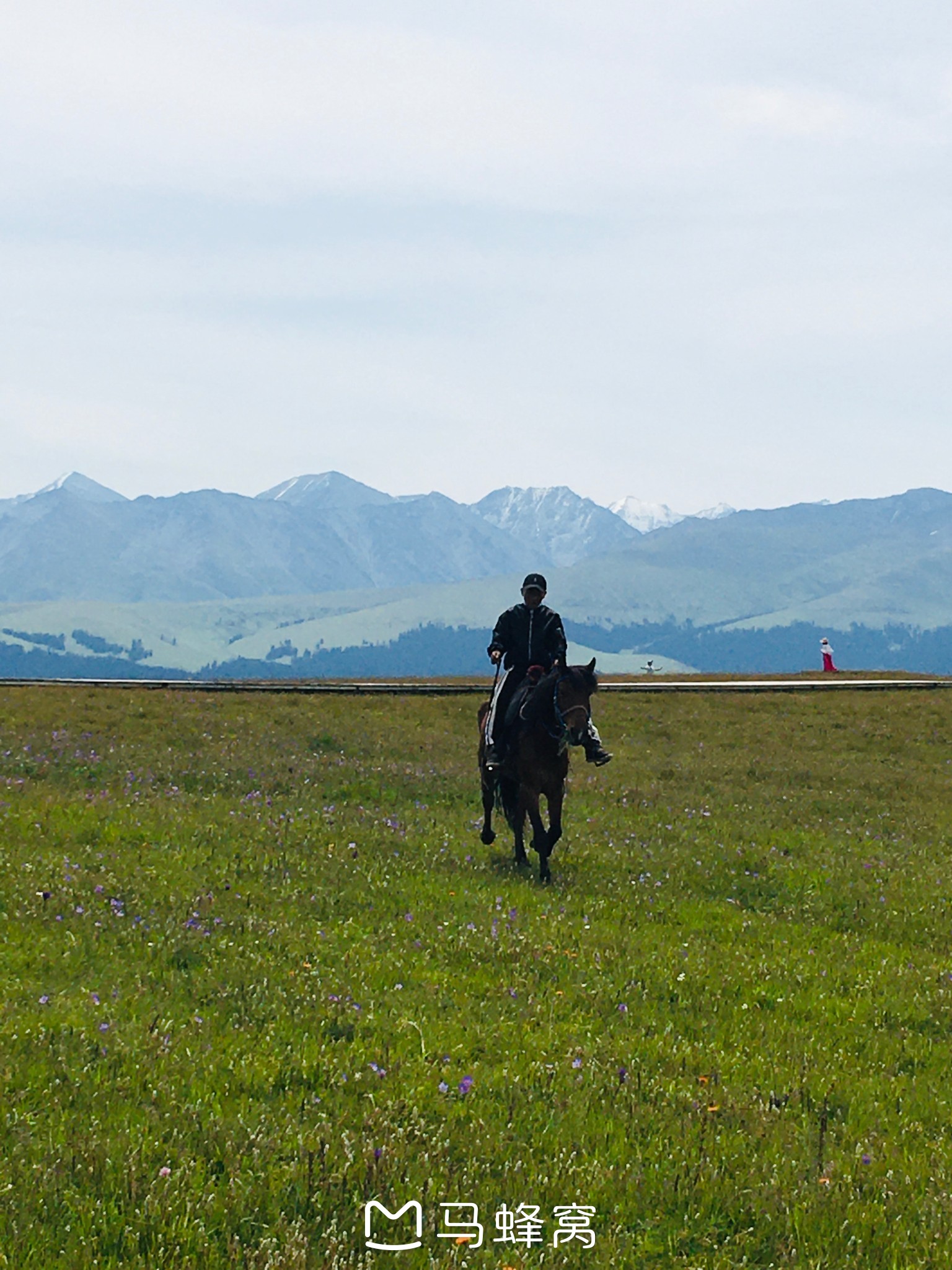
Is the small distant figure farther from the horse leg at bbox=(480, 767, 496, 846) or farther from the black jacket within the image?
the black jacket

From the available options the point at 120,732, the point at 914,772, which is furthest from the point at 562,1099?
the point at 914,772

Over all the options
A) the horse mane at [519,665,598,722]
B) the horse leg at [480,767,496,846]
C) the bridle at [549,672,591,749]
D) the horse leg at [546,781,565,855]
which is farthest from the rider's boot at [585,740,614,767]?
the horse leg at [480,767,496,846]

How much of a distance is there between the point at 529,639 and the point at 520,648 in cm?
23

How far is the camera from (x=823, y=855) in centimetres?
2084

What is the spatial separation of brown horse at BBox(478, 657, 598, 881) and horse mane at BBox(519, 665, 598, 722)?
10 millimetres

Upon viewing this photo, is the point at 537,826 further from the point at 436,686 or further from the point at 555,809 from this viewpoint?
the point at 436,686

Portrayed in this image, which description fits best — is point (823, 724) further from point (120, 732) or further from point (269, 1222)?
point (269, 1222)

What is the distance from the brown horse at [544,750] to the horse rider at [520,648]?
1.14 ft

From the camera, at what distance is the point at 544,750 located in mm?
17828

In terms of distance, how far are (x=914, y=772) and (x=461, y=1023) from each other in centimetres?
2726

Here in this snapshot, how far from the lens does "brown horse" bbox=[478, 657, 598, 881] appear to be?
16.9 metres

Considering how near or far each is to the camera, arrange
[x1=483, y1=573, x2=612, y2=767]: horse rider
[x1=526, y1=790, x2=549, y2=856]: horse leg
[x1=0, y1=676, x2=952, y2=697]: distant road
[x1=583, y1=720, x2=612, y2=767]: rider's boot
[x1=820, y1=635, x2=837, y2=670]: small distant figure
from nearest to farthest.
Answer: [x1=583, y1=720, x2=612, y2=767]: rider's boot < [x1=526, y1=790, x2=549, y2=856]: horse leg < [x1=483, y1=573, x2=612, y2=767]: horse rider < [x1=0, y1=676, x2=952, y2=697]: distant road < [x1=820, y1=635, x2=837, y2=670]: small distant figure

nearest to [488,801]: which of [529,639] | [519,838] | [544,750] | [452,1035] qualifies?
[519,838]

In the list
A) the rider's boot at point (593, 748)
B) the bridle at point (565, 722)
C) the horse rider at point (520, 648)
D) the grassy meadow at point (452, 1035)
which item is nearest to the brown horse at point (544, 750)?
the bridle at point (565, 722)
